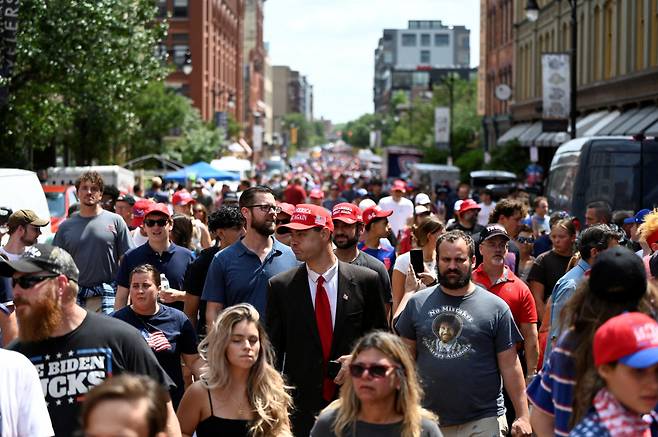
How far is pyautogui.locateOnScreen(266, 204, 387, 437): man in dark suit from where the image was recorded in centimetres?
759

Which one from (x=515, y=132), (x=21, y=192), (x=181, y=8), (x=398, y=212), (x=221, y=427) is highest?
(x=181, y=8)

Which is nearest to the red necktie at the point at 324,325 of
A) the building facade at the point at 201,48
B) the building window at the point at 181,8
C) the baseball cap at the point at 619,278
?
the baseball cap at the point at 619,278

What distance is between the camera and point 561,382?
191 inches

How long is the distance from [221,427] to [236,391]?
0.65ft

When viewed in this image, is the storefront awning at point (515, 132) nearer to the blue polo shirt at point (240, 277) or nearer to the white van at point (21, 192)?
the white van at point (21, 192)

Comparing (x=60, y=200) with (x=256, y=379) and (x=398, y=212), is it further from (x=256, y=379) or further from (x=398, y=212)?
(x=256, y=379)

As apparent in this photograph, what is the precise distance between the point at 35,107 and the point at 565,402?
2557 centimetres

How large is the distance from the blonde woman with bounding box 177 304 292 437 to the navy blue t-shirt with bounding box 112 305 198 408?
1561 millimetres

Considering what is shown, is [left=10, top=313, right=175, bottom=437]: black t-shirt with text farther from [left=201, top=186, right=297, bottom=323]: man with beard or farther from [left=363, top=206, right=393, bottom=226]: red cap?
[left=363, top=206, right=393, bottom=226]: red cap

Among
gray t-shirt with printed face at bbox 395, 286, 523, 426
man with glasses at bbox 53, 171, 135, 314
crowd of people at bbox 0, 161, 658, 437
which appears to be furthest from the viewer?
man with glasses at bbox 53, 171, 135, 314

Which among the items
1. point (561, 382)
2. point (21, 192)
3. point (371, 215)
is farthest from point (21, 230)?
point (561, 382)

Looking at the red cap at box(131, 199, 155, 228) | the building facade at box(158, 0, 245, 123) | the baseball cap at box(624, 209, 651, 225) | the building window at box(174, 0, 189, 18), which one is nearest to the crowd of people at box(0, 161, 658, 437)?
the red cap at box(131, 199, 155, 228)

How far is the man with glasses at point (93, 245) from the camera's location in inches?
459

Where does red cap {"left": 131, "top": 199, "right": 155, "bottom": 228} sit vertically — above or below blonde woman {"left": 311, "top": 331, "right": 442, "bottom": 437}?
above
